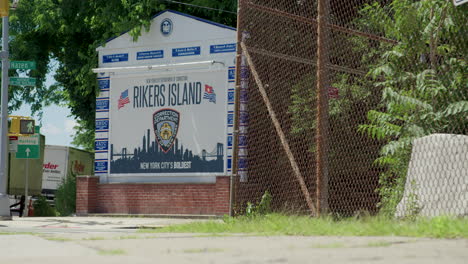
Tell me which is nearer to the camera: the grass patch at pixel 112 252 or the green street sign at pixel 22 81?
the grass patch at pixel 112 252

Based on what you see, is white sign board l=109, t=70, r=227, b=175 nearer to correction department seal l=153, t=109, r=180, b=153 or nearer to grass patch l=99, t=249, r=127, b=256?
correction department seal l=153, t=109, r=180, b=153

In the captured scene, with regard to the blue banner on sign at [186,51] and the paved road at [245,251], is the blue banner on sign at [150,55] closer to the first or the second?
the blue banner on sign at [186,51]

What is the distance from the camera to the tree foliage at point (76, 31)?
22.6 metres

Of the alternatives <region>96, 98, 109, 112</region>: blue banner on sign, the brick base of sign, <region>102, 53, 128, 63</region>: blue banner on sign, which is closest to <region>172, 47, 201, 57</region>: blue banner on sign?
<region>102, 53, 128, 63</region>: blue banner on sign

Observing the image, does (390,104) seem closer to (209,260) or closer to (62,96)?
(209,260)

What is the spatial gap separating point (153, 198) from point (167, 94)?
8.66ft

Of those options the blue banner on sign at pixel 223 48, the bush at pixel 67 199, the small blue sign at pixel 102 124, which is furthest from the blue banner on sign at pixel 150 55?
the bush at pixel 67 199

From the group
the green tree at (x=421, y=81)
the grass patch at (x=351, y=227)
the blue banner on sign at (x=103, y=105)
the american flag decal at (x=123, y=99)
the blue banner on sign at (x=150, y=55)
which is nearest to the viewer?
the grass patch at (x=351, y=227)

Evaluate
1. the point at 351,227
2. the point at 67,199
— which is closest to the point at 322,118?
the point at 351,227

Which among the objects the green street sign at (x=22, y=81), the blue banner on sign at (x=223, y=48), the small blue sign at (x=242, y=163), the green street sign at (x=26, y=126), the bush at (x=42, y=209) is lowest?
the bush at (x=42, y=209)

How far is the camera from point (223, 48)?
20172 millimetres

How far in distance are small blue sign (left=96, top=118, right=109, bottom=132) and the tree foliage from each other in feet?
3.30

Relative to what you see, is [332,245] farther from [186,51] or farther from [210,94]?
[186,51]

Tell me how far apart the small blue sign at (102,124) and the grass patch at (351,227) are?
11.6 meters
